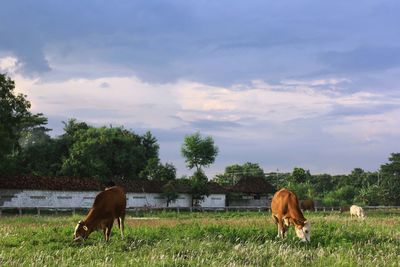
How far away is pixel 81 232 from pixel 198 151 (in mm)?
69648

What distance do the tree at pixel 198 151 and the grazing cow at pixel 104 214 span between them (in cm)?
6757

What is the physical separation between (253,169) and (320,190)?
17.2m

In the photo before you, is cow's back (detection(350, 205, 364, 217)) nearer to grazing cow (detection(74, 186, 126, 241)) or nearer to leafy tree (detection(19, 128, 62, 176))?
grazing cow (detection(74, 186, 126, 241))

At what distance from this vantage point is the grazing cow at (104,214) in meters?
14.6

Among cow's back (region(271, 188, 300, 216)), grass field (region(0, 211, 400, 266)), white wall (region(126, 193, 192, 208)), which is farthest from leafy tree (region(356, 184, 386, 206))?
grass field (region(0, 211, 400, 266))

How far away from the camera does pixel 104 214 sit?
50.2 ft

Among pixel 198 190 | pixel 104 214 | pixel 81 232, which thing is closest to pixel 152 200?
pixel 198 190

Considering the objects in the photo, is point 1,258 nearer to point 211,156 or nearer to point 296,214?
point 296,214

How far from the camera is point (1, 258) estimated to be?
10023 mm

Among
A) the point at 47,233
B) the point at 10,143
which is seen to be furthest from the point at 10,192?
the point at 47,233

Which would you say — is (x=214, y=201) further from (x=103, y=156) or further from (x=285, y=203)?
(x=285, y=203)

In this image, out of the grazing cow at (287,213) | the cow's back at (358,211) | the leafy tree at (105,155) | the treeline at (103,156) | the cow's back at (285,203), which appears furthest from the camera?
the leafy tree at (105,155)

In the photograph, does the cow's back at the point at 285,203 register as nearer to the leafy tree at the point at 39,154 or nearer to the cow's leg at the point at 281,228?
the cow's leg at the point at 281,228

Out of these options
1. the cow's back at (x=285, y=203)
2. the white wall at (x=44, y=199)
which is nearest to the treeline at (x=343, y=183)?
the white wall at (x=44, y=199)
